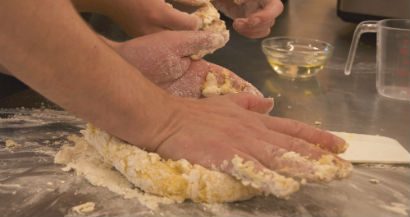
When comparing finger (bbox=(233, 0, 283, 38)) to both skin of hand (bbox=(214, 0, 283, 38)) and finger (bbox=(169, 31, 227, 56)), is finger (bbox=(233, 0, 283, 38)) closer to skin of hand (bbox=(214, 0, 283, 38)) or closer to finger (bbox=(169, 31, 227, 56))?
skin of hand (bbox=(214, 0, 283, 38))

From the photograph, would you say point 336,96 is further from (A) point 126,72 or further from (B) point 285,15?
(B) point 285,15

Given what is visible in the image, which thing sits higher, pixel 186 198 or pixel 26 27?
pixel 26 27

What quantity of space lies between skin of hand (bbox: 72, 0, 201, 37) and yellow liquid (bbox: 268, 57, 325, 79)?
313 millimetres

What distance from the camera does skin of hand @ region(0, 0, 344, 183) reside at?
25.2 inches

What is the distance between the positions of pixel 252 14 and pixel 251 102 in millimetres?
412

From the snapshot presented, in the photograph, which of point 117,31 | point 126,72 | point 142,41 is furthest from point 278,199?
point 117,31

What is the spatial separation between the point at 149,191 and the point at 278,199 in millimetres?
165

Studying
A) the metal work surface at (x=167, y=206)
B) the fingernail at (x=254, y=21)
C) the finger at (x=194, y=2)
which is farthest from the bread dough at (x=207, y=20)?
the metal work surface at (x=167, y=206)

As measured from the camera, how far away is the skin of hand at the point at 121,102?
64 centimetres

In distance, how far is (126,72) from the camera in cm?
71

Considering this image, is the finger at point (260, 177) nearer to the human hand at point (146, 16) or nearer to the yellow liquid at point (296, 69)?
the human hand at point (146, 16)

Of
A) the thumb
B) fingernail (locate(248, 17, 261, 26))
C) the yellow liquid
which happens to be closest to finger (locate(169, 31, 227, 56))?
the thumb

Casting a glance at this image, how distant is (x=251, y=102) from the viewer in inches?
32.3

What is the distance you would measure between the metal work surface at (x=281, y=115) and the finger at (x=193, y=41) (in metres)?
0.21
